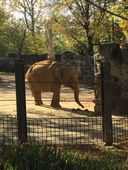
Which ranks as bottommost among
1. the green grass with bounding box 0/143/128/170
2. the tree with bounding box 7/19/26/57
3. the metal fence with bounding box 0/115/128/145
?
the metal fence with bounding box 0/115/128/145

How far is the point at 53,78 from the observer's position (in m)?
19.1

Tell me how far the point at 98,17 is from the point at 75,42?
13.3 feet

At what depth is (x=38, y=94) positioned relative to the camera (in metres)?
19.7

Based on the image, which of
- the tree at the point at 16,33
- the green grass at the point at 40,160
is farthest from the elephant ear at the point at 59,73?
the tree at the point at 16,33

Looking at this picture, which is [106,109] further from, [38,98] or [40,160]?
[38,98]

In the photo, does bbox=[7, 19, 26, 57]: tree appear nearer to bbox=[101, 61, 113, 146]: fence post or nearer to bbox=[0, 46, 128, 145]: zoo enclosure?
bbox=[0, 46, 128, 145]: zoo enclosure

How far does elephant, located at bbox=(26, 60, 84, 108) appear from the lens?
18.5 m

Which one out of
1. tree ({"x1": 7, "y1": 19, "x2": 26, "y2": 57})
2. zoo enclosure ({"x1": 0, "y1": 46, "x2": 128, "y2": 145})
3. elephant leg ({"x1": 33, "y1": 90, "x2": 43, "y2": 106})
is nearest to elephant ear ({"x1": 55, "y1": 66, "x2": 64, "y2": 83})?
elephant leg ({"x1": 33, "y1": 90, "x2": 43, "y2": 106})

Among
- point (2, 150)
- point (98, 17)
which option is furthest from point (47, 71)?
point (98, 17)

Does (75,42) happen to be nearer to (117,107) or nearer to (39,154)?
(117,107)

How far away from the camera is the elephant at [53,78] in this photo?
1852 centimetres

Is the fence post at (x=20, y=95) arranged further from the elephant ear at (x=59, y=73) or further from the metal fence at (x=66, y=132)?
the elephant ear at (x=59, y=73)

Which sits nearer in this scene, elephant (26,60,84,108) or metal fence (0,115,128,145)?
metal fence (0,115,128,145)

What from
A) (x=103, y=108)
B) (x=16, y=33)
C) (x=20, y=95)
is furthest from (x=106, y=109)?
(x=16, y=33)
